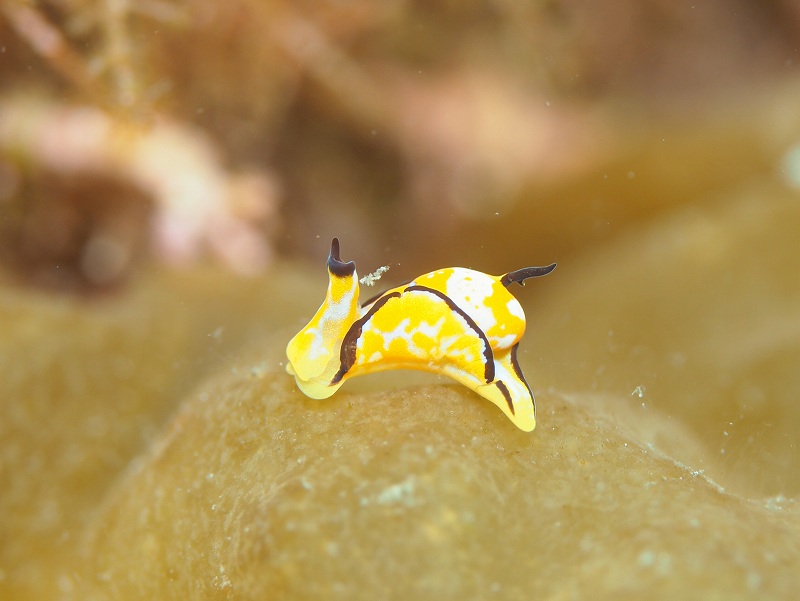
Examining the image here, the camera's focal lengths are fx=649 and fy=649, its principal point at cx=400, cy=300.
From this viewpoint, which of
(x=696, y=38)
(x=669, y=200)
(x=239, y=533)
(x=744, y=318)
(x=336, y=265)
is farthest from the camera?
(x=696, y=38)

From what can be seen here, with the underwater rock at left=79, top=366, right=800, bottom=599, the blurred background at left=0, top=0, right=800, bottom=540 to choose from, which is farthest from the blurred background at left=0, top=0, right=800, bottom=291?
the underwater rock at left=79, top=366, right=800, bottom=599

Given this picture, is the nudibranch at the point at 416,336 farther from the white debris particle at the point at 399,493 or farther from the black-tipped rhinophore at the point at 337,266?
the white debris particle at the point at 399,493

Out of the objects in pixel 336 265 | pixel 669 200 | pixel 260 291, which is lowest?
pixel 260 291

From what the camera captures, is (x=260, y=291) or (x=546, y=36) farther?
(x=546, y=36)

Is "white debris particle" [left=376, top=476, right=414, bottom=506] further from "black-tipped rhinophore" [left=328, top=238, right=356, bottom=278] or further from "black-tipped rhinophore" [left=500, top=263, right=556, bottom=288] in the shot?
"black-tipped rhinophore" [left=500, top=263, right=556, bottom=288]

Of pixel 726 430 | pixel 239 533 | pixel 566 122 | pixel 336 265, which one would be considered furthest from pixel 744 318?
pixel 566 122

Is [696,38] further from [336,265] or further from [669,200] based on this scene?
[336,265]

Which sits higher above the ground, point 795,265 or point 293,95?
point 795,265
